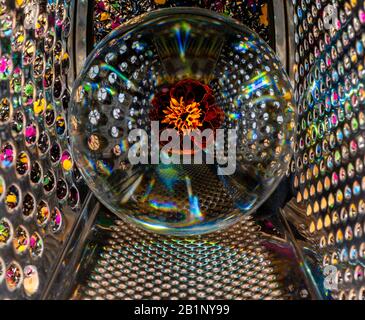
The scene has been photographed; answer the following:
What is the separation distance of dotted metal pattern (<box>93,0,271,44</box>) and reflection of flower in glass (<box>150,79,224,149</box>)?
20.8 inches

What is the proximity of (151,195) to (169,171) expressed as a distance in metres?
0.09

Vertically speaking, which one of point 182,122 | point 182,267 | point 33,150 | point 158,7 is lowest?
point 182,267

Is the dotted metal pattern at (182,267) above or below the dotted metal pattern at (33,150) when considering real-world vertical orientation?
below

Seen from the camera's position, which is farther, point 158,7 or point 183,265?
point 158,7

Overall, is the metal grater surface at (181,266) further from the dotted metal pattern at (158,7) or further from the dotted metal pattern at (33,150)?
the dotted metal pattern at (158,7)

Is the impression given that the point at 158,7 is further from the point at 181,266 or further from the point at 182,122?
the point at 181,266

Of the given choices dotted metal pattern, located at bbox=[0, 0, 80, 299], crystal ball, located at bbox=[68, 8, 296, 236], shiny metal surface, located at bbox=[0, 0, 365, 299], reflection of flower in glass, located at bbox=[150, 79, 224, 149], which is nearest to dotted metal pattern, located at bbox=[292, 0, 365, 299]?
shiny metal surface, located at bbox=[0, 0, 365, 299]

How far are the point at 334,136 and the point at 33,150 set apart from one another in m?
0.84

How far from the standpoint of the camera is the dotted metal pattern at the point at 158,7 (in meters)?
1.95

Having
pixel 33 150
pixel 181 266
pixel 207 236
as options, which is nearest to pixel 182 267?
pixel 181 266

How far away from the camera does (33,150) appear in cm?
143

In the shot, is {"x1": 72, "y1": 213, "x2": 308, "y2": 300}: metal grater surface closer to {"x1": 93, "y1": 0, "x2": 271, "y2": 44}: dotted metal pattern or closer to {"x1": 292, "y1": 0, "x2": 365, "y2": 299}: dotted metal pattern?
{"x1": 292, "y1": 0, "x2": 365, "y2": 299}: dotted metal pattern

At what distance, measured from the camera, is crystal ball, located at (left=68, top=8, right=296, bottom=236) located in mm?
1494

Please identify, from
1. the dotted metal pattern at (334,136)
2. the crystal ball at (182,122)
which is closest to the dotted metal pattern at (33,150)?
the crystal ball at (182,122)
